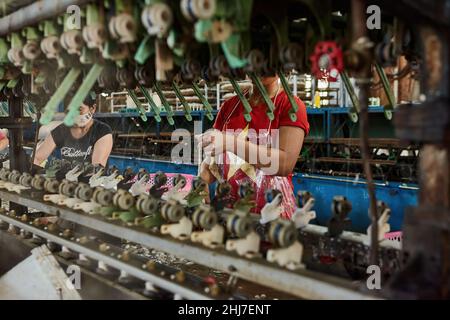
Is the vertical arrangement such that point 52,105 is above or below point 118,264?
above

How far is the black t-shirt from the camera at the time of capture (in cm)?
352

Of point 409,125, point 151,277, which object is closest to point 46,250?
point 151,277

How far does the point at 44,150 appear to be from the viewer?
3.70 m

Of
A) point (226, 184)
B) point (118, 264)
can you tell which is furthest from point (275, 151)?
point (118, 264)

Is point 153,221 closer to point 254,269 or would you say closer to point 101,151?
point 254,269

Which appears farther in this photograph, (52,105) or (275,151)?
(275,151)

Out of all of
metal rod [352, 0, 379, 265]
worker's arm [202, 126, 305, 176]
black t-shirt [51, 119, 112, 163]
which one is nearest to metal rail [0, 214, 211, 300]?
metal rod [352, 0, 379, 265]

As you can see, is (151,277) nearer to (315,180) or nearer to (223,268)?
(223,268)

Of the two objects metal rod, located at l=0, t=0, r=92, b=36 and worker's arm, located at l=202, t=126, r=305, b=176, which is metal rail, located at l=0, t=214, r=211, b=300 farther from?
metal rod, located at l=0, t=0, r=92, b=36

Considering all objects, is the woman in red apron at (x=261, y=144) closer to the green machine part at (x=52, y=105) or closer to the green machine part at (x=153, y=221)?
the green machine part at (x=153, y=221)

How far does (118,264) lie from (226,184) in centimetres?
50

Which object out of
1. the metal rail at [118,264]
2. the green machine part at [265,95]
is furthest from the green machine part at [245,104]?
the metal rail at [118,264]

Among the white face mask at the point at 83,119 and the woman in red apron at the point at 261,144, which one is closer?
the woman in red apron at the point at 261,144

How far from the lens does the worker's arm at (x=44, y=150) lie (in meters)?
3.65
